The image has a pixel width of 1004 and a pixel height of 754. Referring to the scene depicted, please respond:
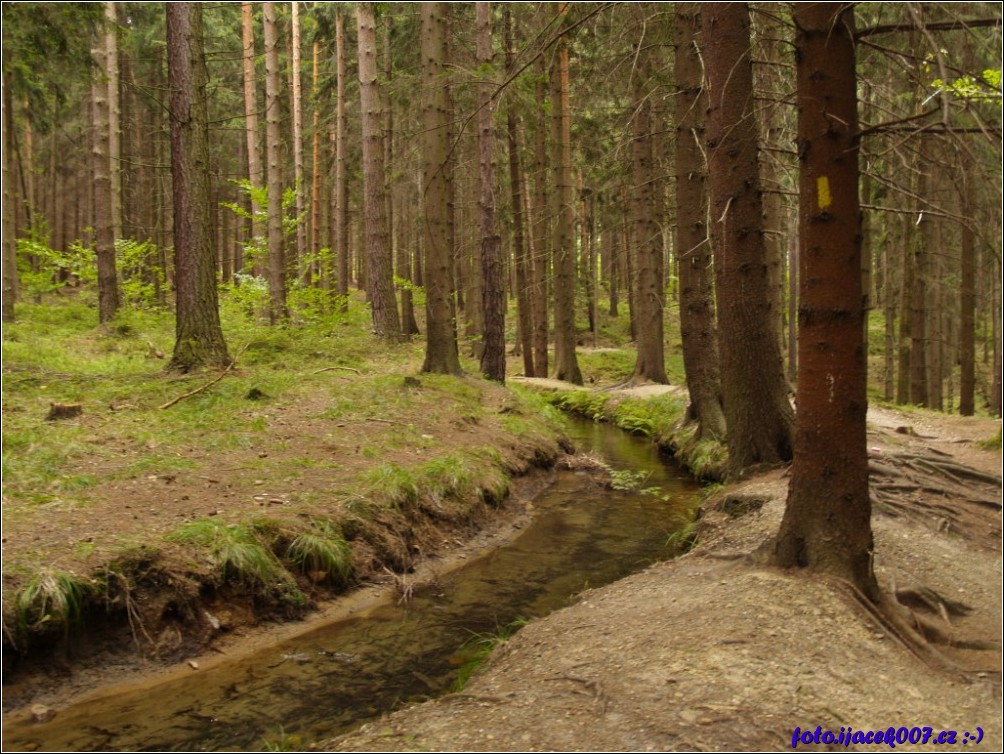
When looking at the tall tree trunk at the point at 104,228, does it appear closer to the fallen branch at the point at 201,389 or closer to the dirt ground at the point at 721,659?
the fallen branch at the point at 201,389

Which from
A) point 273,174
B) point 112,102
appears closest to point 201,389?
point 273,174

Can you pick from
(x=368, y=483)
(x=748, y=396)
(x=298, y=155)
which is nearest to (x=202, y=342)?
(x=368, y=483)

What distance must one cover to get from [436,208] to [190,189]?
416 cm

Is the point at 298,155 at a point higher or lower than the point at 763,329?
higher

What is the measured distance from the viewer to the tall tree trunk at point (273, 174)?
1789 centimetres

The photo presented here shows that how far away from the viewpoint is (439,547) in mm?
7953

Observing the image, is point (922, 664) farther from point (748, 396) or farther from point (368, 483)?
point (368, 483)

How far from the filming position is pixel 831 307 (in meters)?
4.77

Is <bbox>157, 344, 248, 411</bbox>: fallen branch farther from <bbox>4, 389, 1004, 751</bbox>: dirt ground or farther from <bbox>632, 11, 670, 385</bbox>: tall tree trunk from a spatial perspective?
<bbox>632, 11, 670, 385</bbox>: tall tree trunk

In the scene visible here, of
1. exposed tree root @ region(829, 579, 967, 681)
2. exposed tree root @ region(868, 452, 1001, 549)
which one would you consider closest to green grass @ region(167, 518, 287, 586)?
exposed tree root @ region(829, 579, 967, 681)

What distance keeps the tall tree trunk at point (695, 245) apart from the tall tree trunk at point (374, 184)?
6511 mm

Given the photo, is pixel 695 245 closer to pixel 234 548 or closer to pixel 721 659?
pixel 721 659

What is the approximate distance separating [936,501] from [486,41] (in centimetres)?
1179

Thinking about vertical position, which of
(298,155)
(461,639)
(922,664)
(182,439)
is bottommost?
(461,639)
